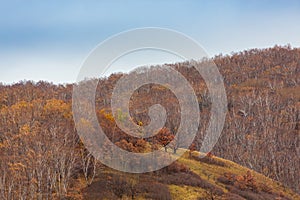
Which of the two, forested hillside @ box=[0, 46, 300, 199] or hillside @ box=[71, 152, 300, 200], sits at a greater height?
forested hillside @ box=[0, 46, 300, 199]

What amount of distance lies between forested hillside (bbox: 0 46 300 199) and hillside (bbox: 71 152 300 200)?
19cm

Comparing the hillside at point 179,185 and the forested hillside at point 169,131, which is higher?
the forested hillside at point 169,131

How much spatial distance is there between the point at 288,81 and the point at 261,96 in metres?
23.0

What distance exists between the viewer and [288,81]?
5758 inches

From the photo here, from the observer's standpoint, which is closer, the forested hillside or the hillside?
the forested hillside

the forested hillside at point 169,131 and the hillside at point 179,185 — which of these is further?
the hillside at point 179,185

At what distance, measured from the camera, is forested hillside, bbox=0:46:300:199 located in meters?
36.6

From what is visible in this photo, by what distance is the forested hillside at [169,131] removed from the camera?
36.6m

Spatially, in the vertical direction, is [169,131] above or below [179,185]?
above

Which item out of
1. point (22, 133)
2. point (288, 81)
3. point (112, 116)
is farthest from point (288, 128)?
point (22, 133)

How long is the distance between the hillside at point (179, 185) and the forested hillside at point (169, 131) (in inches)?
7.3

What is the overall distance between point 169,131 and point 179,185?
23494mm

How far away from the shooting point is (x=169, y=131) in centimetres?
6406

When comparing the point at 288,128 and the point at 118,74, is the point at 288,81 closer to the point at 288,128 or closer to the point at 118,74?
the point at 288,128
